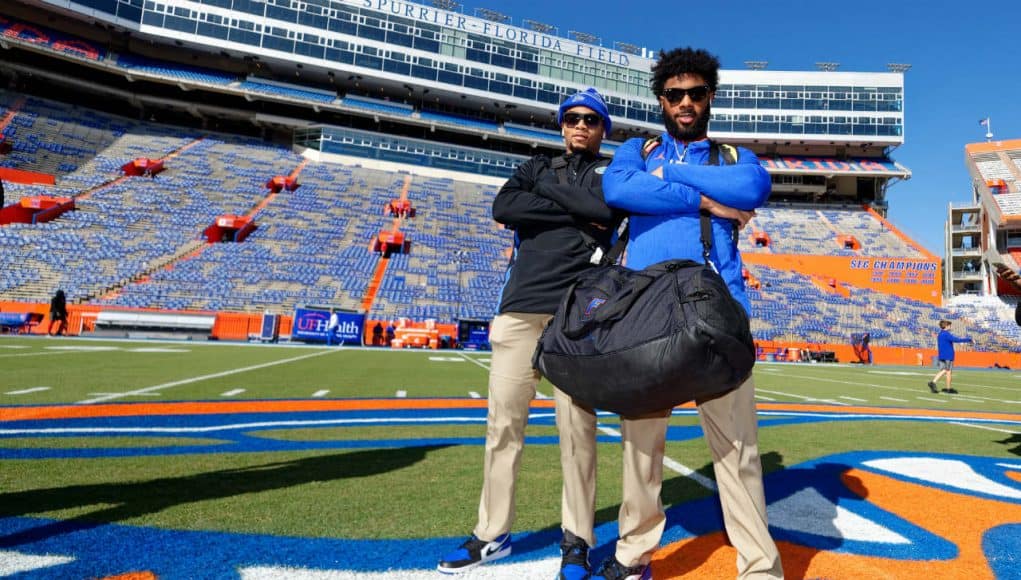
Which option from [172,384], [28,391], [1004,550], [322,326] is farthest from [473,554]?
[322,326]

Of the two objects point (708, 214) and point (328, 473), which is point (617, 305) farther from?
point (328, 473)

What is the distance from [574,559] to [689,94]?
1.98 metres

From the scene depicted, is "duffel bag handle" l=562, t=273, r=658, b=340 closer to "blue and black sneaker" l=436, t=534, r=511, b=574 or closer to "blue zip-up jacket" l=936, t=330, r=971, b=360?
"blue and black sneaker" l=436, t=534, r=511, b=574

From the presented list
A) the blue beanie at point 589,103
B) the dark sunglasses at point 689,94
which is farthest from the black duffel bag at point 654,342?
the blue beanie at point 589,103

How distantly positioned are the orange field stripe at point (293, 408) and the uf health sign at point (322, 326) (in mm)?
16081

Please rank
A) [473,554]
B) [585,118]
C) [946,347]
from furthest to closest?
[946,347] → [585,118] → [473,554]

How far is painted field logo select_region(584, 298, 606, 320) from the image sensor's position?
6.13 ft

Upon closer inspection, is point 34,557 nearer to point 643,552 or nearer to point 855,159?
point 643,552

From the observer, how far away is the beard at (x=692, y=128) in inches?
87.0

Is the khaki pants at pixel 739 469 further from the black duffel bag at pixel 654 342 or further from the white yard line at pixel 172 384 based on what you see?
the white yard line at pixel 172 384

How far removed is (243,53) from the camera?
138 feet

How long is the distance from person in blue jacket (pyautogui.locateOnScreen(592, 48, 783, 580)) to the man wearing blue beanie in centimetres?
19

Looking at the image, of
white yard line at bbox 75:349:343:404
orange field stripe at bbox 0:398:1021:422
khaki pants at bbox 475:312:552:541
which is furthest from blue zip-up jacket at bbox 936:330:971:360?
white yard line at bbox 75:349:343:404

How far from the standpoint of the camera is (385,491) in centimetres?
301
